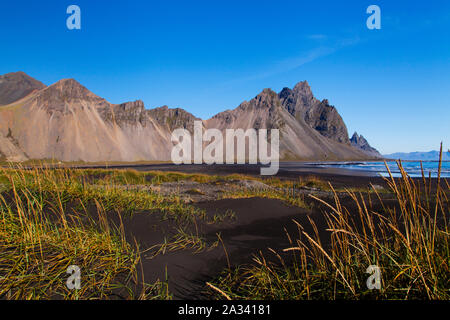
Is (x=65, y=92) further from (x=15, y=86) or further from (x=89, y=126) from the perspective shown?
(x=15, y=86)

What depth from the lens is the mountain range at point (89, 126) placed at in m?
81.7

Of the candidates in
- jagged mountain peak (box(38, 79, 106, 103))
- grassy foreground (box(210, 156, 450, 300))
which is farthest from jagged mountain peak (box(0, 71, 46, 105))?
grassy foreground (box(210, 156, 450, 300))

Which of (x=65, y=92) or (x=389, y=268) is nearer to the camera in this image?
(x=389, y=268)

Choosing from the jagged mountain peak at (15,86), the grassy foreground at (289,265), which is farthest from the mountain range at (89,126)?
the grassy foreground at (289,265)

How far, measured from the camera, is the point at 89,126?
9400cm

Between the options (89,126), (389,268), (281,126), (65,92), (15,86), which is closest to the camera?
(389,268)

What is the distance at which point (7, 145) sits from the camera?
248 ft

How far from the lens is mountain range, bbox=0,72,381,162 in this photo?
81.7m

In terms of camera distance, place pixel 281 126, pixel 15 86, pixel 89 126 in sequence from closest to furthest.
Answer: pixel 89 126 → pixel 15 86 → pixel 281 126

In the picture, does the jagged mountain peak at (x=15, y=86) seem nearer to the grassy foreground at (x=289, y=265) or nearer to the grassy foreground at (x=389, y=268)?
the grassy foreground at (x=289, y=265)

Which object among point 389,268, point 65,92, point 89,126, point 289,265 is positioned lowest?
point 289,265

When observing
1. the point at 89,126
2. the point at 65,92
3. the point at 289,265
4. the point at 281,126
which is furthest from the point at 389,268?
the point at 281,126

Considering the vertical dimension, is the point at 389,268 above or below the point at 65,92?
below
